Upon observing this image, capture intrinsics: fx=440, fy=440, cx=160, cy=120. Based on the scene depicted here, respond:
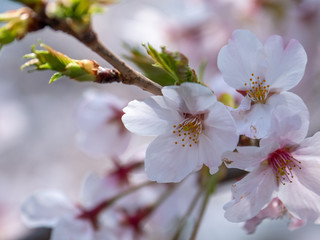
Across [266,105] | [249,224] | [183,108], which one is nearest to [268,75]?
[266,105]

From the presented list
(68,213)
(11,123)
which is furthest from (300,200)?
(11,123)

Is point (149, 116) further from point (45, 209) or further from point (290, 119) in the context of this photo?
point (45, 209)

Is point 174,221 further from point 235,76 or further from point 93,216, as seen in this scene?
point 235,76

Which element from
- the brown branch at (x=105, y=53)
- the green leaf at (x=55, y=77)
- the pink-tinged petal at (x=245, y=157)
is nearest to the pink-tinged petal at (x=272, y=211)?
the pink-tinged petal at (x=245, y=157)

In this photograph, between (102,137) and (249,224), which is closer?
(249,224)

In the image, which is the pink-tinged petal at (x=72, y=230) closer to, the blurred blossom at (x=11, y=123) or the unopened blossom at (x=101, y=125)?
the unopened blossom at (x=101, y=125)

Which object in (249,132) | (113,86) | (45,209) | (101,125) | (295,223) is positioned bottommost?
(113,86)

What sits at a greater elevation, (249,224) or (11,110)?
(249,224)

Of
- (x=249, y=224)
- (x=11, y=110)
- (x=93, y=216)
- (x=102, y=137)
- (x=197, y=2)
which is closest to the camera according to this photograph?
(x=249, y=224)
